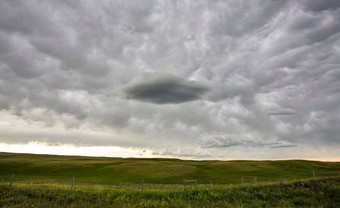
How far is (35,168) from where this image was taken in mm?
83812

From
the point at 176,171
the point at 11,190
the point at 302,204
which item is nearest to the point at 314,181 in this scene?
the point at 302,204

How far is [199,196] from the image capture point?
25.2 meters

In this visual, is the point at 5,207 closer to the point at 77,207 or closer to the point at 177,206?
the point at 77,207

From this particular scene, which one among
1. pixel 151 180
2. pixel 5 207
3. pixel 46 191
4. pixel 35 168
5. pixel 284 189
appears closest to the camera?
pixel 5 207

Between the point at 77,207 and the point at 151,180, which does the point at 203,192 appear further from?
the point at 151,180

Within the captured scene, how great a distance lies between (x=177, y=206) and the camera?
63.5ft

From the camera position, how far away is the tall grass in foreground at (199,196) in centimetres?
2167

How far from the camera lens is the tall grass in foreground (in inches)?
853

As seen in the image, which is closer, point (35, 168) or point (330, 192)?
point (330, 192)

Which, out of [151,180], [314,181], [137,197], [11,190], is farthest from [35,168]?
[314,181]

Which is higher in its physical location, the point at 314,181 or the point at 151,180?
the point at 314,181

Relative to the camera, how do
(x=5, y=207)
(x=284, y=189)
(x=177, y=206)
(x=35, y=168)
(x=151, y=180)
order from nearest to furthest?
1. (x=5, y=207)
2. (x=177, y=206)
3. (x=284, y=189)
4. (x=151, y=180)
5. (x=35, y=168)

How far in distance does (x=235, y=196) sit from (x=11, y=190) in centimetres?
2476

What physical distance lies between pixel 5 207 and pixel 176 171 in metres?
57.7
